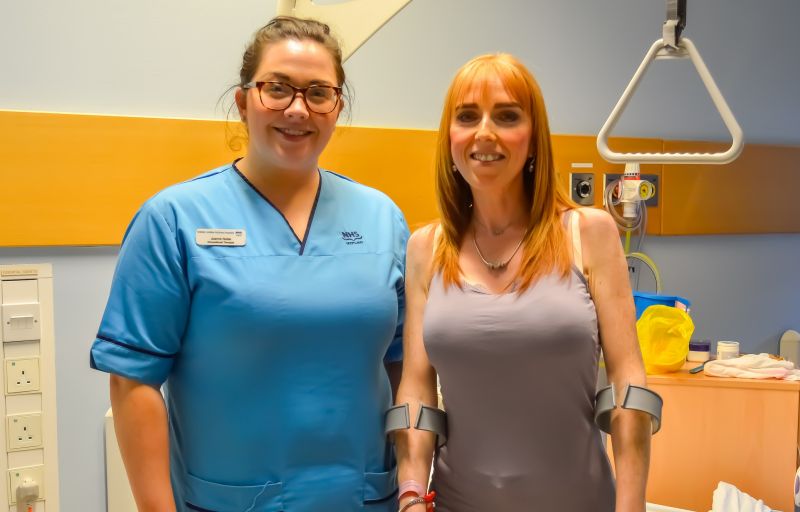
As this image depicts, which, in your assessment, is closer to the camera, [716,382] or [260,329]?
[260,329]

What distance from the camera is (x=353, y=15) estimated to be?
5.92 ft

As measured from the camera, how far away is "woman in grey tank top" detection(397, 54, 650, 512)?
52.0 inches

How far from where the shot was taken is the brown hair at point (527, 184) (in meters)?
1.36

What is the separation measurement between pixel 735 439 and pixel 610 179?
43.7 inches

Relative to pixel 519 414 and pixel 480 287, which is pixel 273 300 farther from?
pixel 519 414

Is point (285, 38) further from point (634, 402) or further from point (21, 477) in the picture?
point (21, 477)

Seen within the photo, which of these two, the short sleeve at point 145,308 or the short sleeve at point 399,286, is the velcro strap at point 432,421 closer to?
the short sleeve at point 399,286

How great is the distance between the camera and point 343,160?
7.84 feet

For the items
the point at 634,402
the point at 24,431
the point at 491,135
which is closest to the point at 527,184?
the point at 491,135

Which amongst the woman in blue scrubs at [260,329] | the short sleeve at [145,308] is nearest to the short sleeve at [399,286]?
the woman in blue scrubs at [260,329]

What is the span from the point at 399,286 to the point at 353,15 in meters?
0.71

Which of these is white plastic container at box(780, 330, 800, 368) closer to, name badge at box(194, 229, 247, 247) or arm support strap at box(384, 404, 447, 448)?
arm support strap at box(384, 404, 447, 448)

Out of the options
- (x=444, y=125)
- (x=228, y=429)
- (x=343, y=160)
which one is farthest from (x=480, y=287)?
(x=343, y=160)

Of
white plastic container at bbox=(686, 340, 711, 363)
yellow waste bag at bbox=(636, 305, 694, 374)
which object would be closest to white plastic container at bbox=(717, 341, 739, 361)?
white plastic container at bbox=(686, 340, 711, 363)
